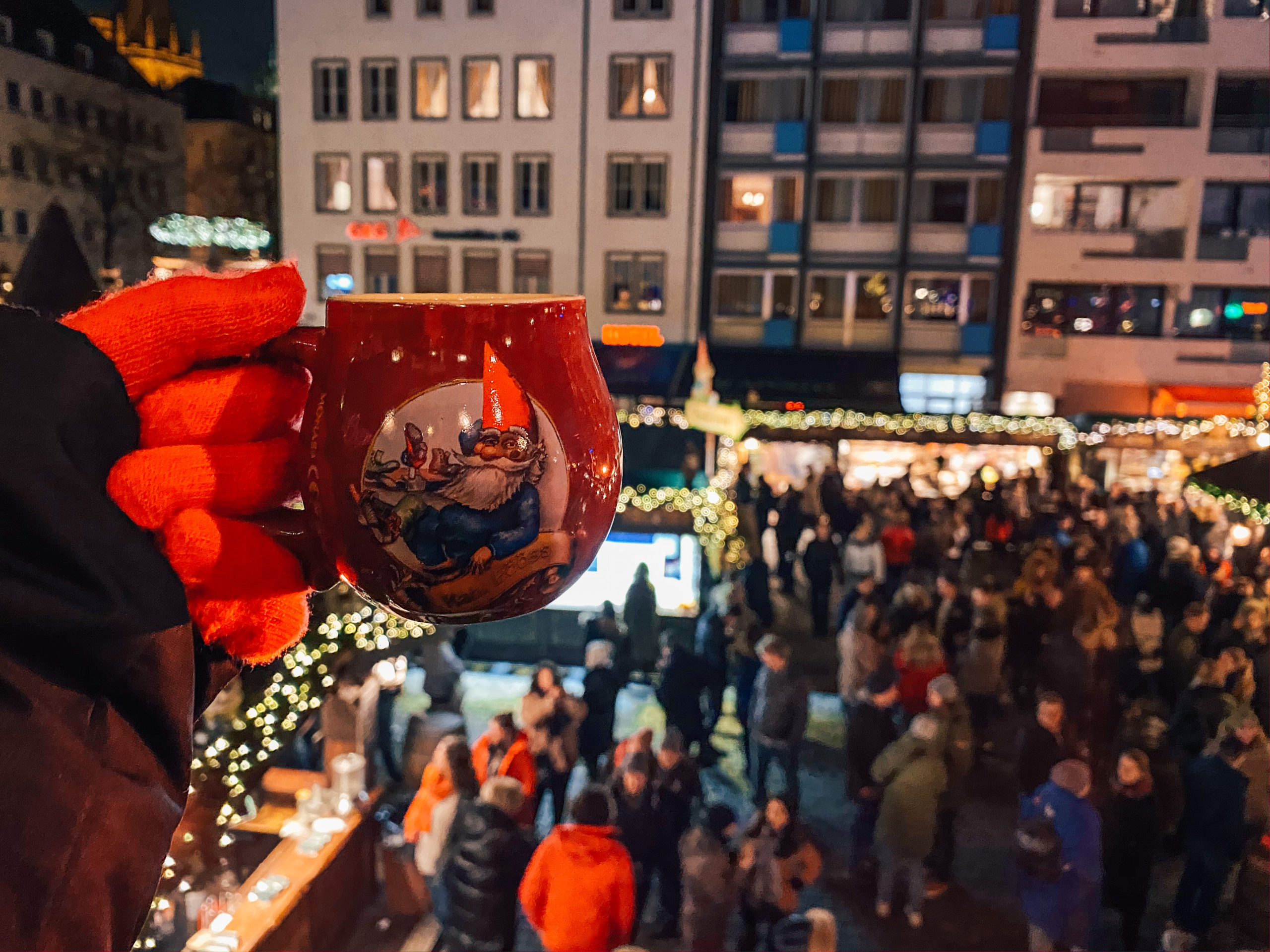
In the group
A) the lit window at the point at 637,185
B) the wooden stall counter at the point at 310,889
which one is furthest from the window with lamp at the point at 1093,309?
the wooden stall counter at the point at 310,889

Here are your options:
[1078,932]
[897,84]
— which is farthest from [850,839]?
[897,84]

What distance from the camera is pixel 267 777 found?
562 centimetres

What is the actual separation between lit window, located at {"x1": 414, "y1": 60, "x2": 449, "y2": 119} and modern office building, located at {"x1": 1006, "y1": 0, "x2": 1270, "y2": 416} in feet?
35.0

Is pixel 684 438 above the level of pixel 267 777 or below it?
above

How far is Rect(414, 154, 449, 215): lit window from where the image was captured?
54.2ft

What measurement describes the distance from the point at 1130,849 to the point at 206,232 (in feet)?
30.0

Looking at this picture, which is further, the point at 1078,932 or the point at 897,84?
the point at 897,84

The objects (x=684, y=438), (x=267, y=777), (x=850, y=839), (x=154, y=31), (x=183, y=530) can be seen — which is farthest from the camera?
(x=684, y=438)

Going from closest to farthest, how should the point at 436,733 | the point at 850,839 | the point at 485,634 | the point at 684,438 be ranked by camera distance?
1. the point at 436,733
2. the point at 850,839
3. the point at 485,634
4. the point at 684,438

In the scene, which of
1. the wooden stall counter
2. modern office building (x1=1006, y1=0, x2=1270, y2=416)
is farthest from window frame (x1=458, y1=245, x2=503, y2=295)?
the wooden stall counter

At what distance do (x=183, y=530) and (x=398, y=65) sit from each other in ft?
56.7

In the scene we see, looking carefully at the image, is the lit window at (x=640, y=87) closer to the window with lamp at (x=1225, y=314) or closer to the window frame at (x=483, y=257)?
the window frame at (x=483, y=257)

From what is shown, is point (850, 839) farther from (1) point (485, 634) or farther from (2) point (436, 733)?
(1) point (485, 634)

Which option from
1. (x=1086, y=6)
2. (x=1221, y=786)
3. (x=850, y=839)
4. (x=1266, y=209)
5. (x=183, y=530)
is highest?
(x=1086, y=6)
